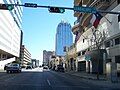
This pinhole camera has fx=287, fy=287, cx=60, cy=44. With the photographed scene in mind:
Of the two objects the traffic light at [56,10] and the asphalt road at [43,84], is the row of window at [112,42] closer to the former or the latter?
the asphalt road at [43,84]

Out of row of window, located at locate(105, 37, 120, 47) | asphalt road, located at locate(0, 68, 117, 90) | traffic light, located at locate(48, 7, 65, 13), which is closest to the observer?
asphalt road, located at locate(0, 68, 117, 90)

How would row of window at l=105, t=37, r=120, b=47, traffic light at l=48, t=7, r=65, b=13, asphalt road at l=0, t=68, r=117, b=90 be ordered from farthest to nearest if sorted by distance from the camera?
1. row of window at l=105, t=37, r=120, b=47
2. traffic light at l=48, t=7, r=65, b=13
3. asphalt road at l=0, t=68, r=117, b=90

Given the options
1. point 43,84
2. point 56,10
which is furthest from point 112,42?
point 43,84

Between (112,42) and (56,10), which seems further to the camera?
(112,42)

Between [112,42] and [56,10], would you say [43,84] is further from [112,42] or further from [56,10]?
[112,42]

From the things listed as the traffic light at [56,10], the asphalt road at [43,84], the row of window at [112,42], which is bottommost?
the asphalt road at [43,84]

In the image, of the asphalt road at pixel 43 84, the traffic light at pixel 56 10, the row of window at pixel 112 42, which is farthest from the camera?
the row of window at pixel 112 42

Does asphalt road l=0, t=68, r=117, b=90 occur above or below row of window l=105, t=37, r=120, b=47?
below

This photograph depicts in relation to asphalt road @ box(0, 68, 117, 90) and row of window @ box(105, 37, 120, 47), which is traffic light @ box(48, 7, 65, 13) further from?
row of window @ box(105, 37, 120, 47)

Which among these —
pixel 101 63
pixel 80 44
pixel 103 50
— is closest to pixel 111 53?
pixel 103 50

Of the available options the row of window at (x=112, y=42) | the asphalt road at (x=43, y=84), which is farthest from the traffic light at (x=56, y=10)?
the row of window at (x=112, y=42)

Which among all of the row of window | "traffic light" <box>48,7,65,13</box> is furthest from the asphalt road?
the row of window

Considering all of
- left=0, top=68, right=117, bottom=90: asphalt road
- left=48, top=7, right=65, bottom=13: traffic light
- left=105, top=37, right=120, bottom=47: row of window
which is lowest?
left=0, top=68, right=117, bottom=90: asphalt road

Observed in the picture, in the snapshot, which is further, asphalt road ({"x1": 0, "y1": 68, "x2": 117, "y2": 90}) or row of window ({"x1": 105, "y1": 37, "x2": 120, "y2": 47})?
row of window ({"x1": 105, "y1": 37, "x2": 120, "y2": 47})
